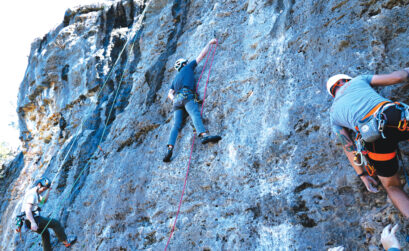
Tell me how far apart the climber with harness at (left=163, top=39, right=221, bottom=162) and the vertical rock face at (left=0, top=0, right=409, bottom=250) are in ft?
0.54

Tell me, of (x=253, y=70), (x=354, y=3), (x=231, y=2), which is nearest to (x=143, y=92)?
(x=231, y=2)

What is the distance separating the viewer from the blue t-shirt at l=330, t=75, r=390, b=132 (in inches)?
112

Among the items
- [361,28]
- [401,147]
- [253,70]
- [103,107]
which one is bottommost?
[103,107]

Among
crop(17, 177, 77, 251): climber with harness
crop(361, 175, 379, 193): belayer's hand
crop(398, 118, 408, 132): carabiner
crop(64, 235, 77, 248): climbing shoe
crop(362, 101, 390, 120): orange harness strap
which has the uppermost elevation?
crop(362, 101, 390, 120): orange harness strap

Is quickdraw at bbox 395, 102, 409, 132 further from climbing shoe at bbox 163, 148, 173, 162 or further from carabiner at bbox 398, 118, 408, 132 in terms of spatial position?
climbing shoe at bbox 163, 148, 173, 162

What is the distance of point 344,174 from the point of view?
3344 mm

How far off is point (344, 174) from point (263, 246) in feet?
3.77

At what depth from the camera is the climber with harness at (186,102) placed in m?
4.96

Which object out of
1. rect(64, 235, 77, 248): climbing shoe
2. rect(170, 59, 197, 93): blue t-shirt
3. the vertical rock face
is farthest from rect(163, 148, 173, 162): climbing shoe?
rect(64, 235, 77, 248): climbing shoe

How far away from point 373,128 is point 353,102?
345 millimetres

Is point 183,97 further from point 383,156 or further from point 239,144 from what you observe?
point 383,156

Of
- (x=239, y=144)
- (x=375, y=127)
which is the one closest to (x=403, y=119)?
(x=375, y=127)

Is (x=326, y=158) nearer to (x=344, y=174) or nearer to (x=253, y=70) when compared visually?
(x=344, y=174)

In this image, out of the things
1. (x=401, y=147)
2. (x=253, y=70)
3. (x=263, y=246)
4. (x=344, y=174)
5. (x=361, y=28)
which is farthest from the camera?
(x=253, y=70)
